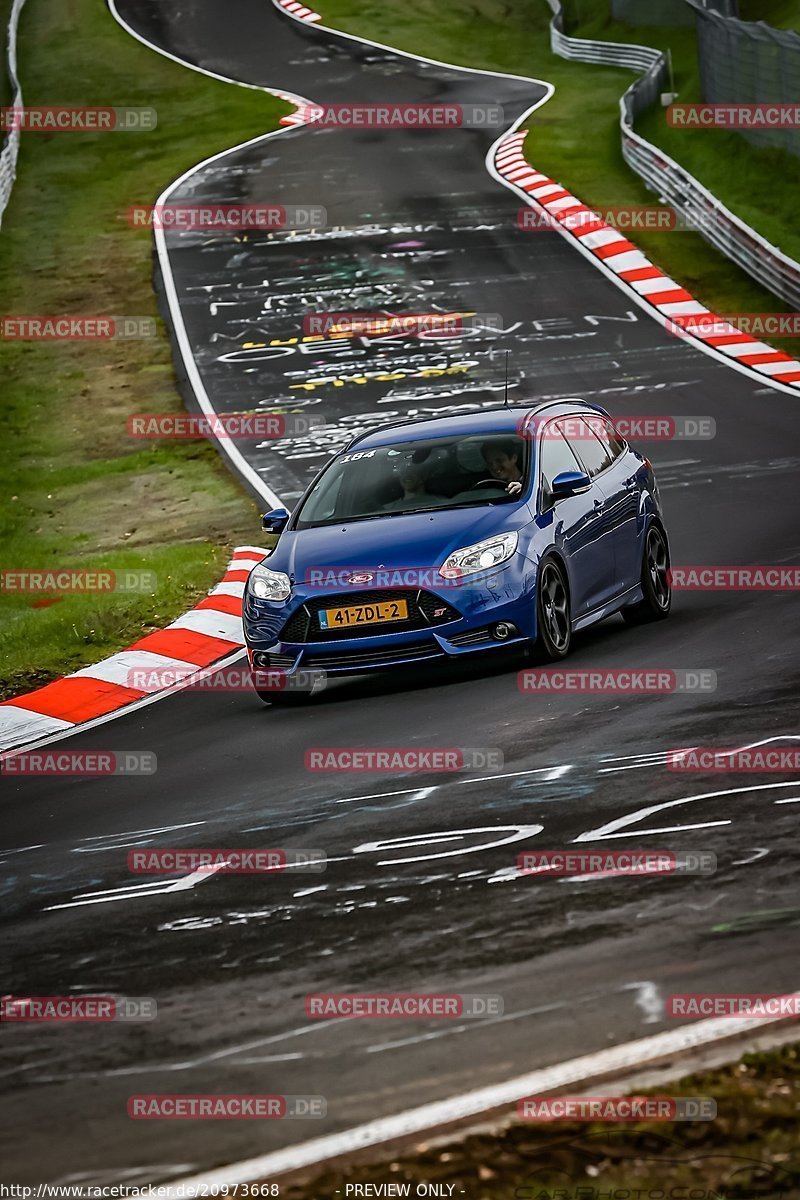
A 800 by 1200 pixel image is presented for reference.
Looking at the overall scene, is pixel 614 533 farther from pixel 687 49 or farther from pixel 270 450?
pixel 687 49

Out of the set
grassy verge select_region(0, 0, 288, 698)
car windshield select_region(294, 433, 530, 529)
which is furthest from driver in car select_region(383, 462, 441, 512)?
grassy verge select_region(0, 0, 288, 698)

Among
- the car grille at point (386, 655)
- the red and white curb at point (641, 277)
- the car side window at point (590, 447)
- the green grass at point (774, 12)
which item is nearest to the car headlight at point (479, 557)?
the car grille at point (386, 655)

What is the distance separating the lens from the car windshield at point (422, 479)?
39.9ft

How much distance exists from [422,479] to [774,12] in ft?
121

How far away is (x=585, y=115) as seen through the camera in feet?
130

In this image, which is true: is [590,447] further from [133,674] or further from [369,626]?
[133,674]

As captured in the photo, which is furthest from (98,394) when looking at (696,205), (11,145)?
(11,145)

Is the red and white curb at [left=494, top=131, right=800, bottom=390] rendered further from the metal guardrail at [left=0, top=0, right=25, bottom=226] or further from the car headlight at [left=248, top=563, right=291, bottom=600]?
the car headlight at [left=248, top=563, right=291, bottom=600]

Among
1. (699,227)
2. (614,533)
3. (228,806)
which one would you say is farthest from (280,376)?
(228,806)

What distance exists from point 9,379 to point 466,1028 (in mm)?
22077

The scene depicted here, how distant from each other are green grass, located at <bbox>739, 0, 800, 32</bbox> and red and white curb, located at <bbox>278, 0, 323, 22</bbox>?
14.0 metres

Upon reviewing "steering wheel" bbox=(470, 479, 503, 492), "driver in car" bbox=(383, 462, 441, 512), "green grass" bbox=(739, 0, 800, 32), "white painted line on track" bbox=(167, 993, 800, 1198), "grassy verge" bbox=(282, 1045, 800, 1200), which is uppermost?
"green grass" bbox=(739, 0, 800, 32)

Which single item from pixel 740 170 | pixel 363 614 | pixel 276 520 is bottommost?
pixel 363 614

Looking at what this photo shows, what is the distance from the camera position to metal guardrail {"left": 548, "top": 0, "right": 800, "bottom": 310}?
1021 inches
